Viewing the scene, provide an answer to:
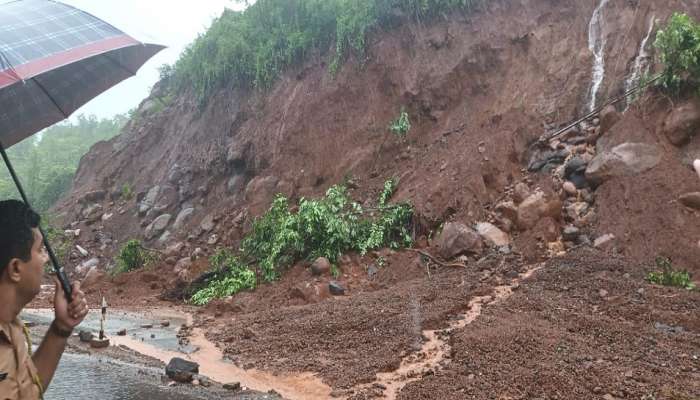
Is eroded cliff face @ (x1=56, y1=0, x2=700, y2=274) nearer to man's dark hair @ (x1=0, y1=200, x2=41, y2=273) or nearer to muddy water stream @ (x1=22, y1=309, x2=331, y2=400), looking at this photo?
muddy water stream @ (x1=22, y1=309, x2=331, y2=400)

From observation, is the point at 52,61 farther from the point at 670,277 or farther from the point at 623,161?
the point at 623,161

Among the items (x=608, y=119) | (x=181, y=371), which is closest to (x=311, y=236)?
(x=181, y=371)

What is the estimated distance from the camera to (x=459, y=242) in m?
9.28

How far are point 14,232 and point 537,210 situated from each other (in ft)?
28.2

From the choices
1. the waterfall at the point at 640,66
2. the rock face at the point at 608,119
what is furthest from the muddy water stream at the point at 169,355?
the waterfall at the point at 640,66

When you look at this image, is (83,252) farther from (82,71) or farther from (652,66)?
(652,66)

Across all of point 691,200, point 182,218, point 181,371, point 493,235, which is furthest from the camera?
point 182,218

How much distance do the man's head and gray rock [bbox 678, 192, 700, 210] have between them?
8.59 metres

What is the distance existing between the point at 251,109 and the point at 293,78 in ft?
6.50

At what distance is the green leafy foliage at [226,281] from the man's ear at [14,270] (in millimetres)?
9640

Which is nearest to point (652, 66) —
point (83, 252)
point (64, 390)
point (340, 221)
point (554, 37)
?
point (554, 37)

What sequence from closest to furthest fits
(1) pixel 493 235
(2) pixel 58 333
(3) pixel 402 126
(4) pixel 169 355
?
(2) pixel 58 333 < (4) pixel 169 355 < (1) pixel 493 235 < (3) pixel 402 126

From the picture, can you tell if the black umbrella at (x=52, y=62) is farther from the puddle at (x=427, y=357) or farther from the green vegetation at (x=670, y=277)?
the green vegetation at (x=670, y=277)

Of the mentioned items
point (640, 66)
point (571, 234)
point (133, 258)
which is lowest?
point (133, 258)
